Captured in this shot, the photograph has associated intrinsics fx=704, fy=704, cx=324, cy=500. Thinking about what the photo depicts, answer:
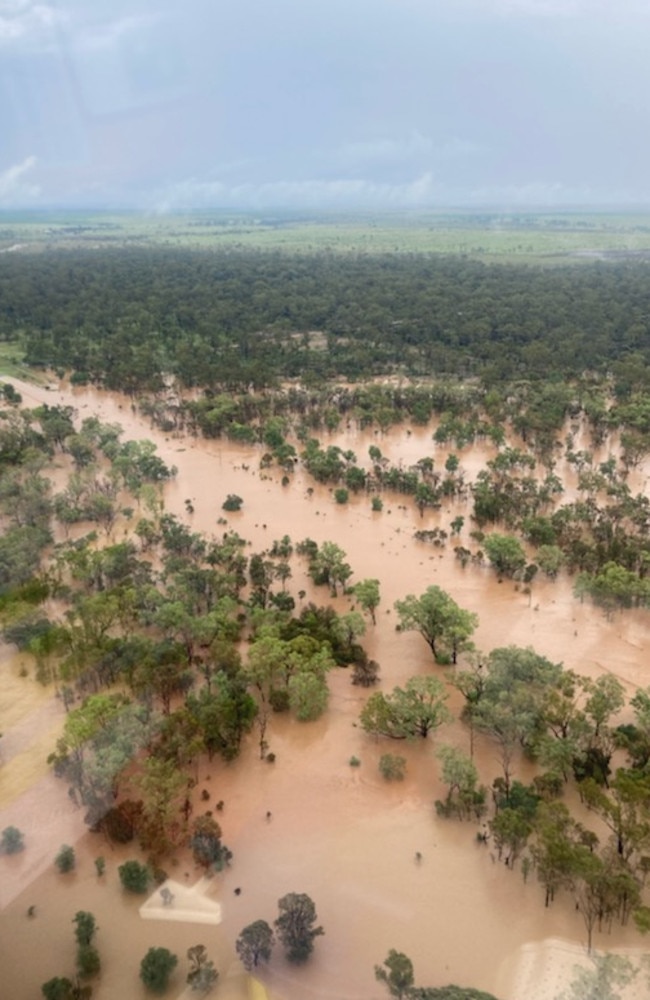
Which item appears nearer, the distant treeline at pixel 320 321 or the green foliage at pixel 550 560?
the green foliage at pixel 550 560

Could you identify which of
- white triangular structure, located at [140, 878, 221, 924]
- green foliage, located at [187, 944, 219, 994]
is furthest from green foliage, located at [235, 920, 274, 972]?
white triangular structure, located at [140, 878, 221, 924]

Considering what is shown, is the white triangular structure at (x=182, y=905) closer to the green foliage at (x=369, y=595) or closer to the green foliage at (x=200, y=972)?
the green foliage at (x=200, y=972)

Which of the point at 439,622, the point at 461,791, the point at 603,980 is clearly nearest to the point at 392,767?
the point at 461,791

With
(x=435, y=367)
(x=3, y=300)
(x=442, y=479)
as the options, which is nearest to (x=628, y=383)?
(x=435, y=367)

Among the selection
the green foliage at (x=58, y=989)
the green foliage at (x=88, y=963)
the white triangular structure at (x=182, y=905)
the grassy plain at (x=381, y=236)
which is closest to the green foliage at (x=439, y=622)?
the white triangular structure at (x=182, y=905)

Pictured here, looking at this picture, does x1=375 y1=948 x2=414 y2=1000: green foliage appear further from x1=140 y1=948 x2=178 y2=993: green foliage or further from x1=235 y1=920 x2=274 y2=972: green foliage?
x1=140 y1=948 x2=178 y2=993: green foliage

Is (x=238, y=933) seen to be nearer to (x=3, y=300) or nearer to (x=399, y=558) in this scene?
(x=399, y=558)

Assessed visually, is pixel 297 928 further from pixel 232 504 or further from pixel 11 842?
pixel 232 504
